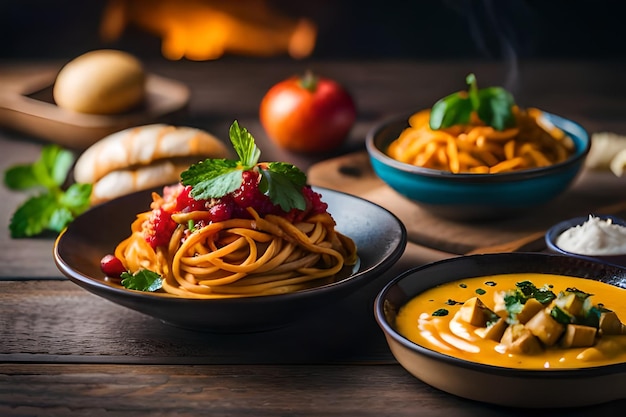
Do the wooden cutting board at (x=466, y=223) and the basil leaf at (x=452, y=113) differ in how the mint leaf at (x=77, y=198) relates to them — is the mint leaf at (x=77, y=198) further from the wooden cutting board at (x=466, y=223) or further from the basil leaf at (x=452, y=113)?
the basil leaf at (x=452, y=113)

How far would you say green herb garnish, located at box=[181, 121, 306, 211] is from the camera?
102 inches

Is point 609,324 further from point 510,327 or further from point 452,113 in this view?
point 452,113

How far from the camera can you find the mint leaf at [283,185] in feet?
8.56

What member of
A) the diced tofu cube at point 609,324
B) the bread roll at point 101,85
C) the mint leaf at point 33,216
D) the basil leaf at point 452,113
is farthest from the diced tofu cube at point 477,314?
the bread roll at point 101,85

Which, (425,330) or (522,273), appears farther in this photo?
(522,273)

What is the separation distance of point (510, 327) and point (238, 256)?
0.82 m

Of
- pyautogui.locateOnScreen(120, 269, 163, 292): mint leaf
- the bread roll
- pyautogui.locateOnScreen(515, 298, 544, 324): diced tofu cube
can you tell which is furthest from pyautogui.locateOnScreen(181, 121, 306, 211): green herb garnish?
the bread roll

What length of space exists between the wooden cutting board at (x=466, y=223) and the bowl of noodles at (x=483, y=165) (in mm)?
58

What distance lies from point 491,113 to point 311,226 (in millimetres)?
1013

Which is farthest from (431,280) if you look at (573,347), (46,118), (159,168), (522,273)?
(46,118)

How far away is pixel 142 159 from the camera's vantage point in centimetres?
377

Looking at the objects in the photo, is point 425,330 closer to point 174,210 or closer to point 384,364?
point 384,364

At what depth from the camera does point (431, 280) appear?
257cm

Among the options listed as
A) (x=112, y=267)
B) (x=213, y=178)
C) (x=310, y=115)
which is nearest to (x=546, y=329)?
(x=213, y=178)
